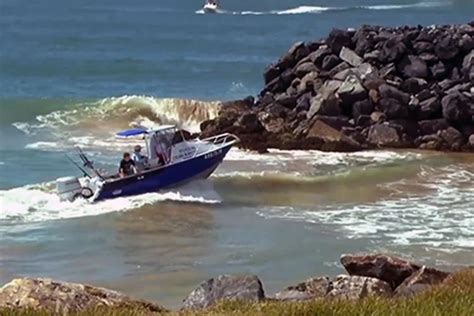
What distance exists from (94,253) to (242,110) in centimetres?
1856

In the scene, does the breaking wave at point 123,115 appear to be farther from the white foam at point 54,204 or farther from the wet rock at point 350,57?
the white foam at point 54,204

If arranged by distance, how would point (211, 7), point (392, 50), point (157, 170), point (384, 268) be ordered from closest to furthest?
point (384, 268) → point (157, 170) → point (392, 50) → point (211, 7)

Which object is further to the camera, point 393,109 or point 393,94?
point 393,94

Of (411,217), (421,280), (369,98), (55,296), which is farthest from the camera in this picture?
(369,98)

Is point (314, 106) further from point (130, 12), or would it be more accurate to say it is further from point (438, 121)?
point (130, 12)

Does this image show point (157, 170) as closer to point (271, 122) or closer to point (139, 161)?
point (139, 161)

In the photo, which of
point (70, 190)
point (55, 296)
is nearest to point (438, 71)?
point (70, 190)

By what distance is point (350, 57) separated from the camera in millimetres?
39969

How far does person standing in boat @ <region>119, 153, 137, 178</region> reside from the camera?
27578 mm

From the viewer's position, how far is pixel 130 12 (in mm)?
110938

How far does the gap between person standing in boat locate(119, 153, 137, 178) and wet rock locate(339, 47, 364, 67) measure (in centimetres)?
1369

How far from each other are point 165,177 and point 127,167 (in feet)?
3.19

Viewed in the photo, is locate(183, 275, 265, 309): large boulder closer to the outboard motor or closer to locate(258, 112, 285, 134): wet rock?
the outboard motor

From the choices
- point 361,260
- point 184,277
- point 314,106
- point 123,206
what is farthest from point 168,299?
point 314,106
